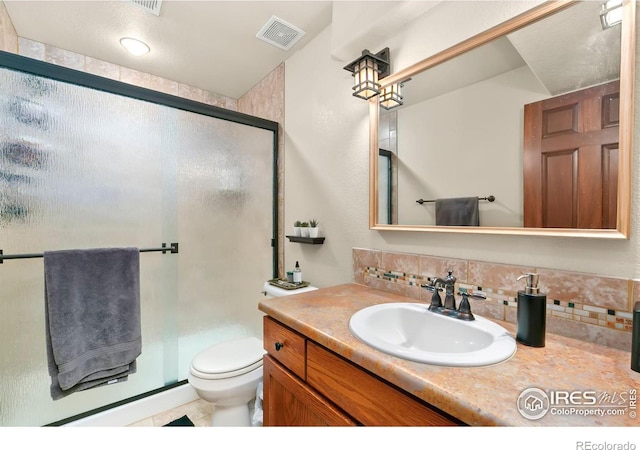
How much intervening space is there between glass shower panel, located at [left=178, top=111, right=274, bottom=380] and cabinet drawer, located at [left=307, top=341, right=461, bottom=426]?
1.18 metres

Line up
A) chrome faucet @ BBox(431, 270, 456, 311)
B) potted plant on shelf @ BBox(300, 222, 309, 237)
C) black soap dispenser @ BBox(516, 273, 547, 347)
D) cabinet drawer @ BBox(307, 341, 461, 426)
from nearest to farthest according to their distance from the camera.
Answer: cabinet drawer @ BBox(307, 341, 461, 426)
black soap dispenser @ BBox(516, 273, 547, 347)
chrome faucet @ BBox(431, 270, 456, 311)
potted plant on shelf @ BBox(300, 222, 309, 237)

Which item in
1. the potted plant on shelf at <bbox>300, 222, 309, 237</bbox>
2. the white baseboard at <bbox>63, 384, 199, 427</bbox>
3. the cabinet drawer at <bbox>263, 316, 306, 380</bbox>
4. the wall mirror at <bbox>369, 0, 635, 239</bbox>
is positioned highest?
the wall mirror at <bbox>369, 0, 635, 239</bbox>

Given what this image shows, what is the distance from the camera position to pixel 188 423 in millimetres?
1555

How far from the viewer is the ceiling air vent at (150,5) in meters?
1.48

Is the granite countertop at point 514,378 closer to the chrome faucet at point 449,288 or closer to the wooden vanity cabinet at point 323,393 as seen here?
the wooden vanity cabinet at point 323,393

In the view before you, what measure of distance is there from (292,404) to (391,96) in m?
1.34

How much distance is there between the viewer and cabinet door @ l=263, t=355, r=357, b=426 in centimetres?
80

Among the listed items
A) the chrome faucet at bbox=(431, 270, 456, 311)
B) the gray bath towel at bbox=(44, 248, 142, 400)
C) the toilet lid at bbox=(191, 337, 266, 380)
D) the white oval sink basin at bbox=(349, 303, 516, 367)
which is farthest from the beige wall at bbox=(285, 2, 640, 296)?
the gray bath towel at bbox=(44, 248, 142, 400)

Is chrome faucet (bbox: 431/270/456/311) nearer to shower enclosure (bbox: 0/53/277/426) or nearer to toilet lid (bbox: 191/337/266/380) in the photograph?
toilet lid (bbox: 191/337/266/380)

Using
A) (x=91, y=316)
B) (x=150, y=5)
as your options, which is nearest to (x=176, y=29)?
(x=150, y=5)

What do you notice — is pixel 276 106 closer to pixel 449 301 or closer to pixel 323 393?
pixel 449 301

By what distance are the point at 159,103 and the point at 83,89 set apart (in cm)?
34

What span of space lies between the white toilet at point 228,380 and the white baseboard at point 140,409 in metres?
0.39
